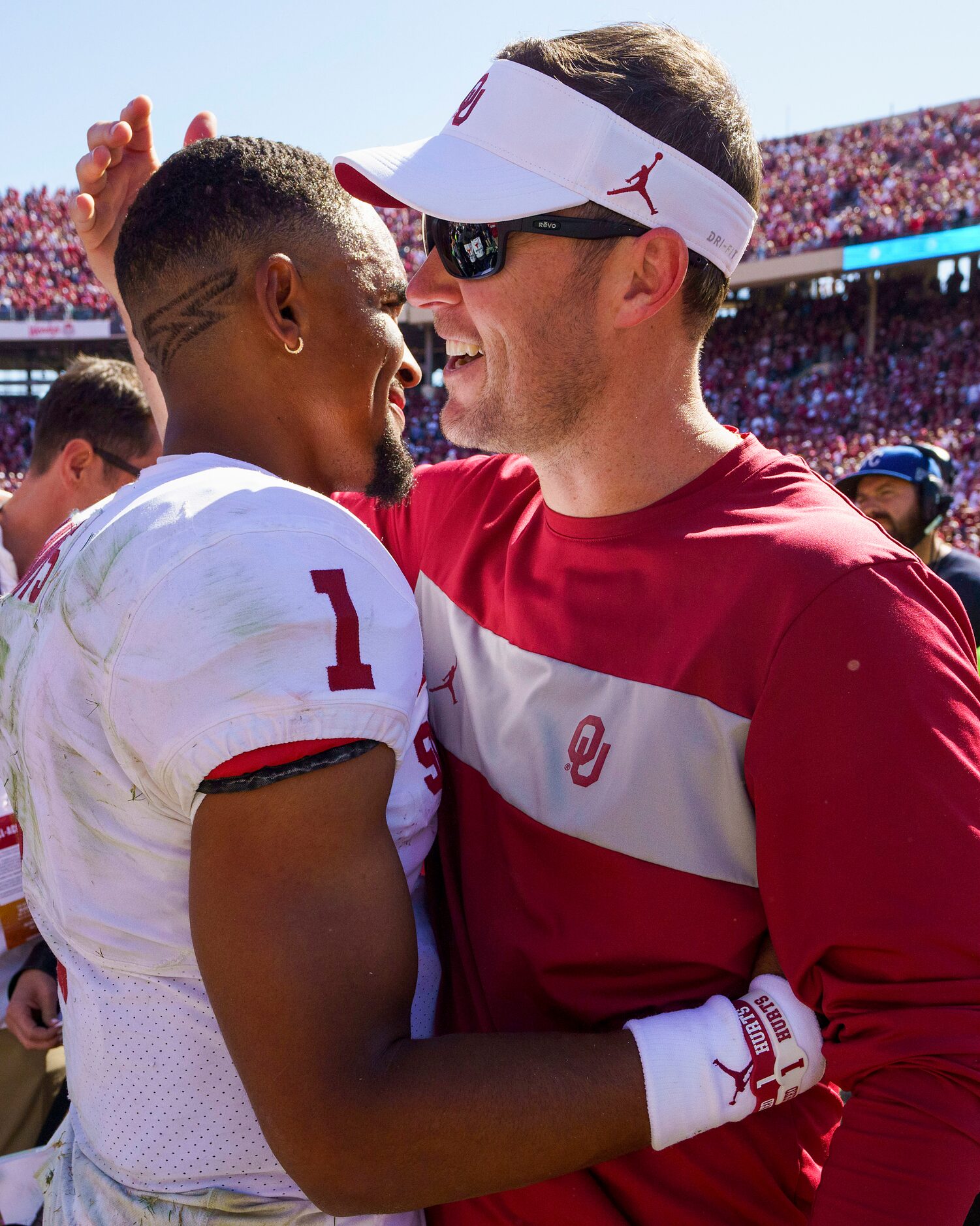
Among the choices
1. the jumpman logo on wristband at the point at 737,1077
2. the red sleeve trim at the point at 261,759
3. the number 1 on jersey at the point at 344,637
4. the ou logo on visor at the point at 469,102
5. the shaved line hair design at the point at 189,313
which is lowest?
the jumpman logo on wristband at the point at 737,1077

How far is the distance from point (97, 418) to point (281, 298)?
266 cm

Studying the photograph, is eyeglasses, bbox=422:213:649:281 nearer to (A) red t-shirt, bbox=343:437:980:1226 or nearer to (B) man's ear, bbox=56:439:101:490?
(A) red t-shirt, bbox=343:437:980:1226

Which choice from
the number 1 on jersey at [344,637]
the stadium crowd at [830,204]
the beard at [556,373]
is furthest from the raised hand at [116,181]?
the stadium crowd at [830,204]

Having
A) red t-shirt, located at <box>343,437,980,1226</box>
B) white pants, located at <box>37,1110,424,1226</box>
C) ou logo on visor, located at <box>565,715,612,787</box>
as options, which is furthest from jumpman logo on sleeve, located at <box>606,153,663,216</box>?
white pants, located at <box>37,1110,424,1226</box>

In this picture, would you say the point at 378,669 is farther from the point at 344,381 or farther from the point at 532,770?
the point at 344,381

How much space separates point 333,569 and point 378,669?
0.48ft

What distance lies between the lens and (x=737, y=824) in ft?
5.10

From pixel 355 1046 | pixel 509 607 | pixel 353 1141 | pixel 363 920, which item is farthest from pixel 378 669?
pixel 509 607

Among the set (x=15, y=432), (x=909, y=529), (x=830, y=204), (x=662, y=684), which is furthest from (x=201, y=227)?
(x=15, y=432)

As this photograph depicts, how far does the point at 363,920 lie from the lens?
1215 millimetres

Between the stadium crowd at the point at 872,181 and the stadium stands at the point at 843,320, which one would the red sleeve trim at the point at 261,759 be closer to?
the stadium stands at the point at 843,320

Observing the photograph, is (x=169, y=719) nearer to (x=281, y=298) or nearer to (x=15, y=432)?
(x=281, y=298)

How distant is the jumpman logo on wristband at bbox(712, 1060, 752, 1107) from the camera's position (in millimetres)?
1403

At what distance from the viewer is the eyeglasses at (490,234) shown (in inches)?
76.5
